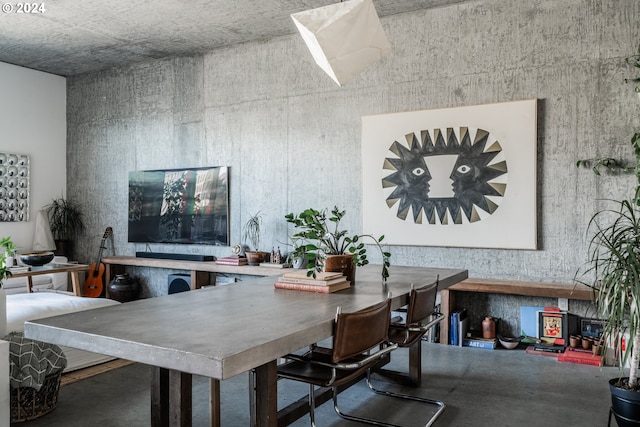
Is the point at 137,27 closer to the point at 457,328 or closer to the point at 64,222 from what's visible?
the point at 64,222

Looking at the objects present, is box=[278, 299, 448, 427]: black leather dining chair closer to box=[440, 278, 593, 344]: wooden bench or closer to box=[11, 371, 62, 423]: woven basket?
box=[11, 371, 62, 423]: woven basket

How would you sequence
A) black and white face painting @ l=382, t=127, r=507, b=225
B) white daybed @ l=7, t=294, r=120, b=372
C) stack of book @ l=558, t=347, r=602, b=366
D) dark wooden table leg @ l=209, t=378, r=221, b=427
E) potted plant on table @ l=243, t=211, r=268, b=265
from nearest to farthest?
dark wooden table leg @ l=209, t=378, r=221, b=427 < white daybed @ l=7, t=294, r=120, b=372 < stack of book @ l=558, t=347, r=602, b=366 < black and white face painting @ l=382, t=127, r=507, b=225 < potted plant on table @ l=243, t=211, r=268, b=265

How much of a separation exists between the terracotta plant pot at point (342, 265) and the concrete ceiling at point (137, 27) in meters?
3.18

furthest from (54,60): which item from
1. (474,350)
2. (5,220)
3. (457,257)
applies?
(474,350)

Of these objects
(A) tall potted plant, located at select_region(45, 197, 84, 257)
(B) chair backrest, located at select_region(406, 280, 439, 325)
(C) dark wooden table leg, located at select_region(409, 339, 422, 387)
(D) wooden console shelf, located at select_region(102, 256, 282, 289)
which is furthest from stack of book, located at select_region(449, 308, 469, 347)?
(A) tall potted plant, located at select_region(45, 197, 84, 257)

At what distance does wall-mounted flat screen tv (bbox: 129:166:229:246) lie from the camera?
264 inches

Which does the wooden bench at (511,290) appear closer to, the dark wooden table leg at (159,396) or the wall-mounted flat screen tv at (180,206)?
the wall-mounted flat screen tv at (180,206)

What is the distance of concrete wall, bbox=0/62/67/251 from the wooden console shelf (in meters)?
1.35

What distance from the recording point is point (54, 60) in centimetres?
728

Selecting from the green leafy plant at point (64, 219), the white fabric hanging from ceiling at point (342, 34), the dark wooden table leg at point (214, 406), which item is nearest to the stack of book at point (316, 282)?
the dark wooden table leg at point (214, 406)

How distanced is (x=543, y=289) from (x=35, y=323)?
3977 millimetres

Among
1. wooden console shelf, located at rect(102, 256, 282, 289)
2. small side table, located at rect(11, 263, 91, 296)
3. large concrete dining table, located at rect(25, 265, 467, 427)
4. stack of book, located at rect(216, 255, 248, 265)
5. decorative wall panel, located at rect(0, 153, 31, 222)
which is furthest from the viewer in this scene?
decorative wall panel, located at rect(0, 153, 31, 222)

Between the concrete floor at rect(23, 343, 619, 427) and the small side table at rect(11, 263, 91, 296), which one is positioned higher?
the small side table at rect(11, 263, 91, 296)

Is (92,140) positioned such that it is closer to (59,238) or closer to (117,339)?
(59,238)
